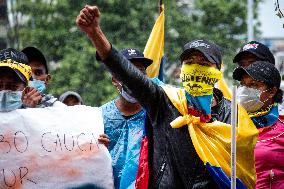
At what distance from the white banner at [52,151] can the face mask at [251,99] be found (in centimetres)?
109

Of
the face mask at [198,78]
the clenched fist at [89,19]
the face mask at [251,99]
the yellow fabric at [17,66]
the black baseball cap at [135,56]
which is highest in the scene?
the clenched fist at [89,19]

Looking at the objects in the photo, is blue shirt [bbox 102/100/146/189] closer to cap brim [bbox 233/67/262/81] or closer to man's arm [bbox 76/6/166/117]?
cap brim [bbox 233/67/262/81]

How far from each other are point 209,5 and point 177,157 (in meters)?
20.4

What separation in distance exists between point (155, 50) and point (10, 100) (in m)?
2.56

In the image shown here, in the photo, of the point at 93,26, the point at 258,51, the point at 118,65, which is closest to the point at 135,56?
the point at 258,51

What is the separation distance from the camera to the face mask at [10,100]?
444 cm

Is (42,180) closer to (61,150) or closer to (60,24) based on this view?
(61,150)

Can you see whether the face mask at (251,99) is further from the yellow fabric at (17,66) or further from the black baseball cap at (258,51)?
the yellow fabric at (17,66)

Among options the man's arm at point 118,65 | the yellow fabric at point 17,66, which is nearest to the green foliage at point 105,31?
the yellow fabric at point 17,66

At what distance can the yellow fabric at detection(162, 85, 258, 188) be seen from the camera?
3.96 metres

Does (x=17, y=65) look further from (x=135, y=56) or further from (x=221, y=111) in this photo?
(x=221, y=111)

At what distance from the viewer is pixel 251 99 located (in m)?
5.12

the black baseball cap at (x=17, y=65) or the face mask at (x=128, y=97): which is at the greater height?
the black baseball cap at (x=17, y=65)

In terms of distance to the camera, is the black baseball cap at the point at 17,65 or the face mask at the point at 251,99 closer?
the black baseball cap at the point at 17,65
